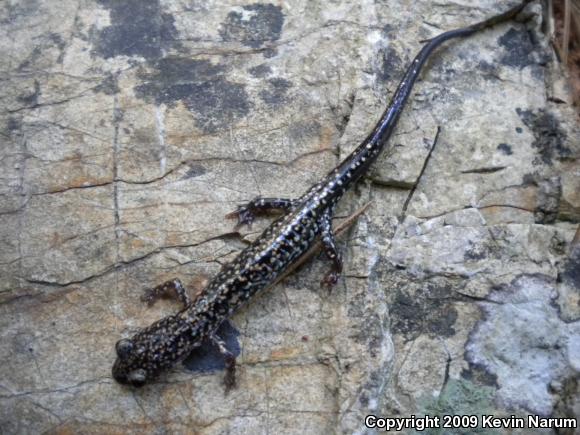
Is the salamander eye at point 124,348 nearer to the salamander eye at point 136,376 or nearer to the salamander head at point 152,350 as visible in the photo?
the salamander head at point 152,350

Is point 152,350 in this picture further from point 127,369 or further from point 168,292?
point 168,292

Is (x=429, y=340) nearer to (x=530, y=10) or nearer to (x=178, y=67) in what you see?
(x=178, y=67)

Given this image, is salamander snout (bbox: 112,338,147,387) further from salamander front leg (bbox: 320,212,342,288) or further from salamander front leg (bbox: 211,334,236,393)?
salamander front leg (bbox: 320,212,342,288)

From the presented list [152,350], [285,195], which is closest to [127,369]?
[152,350]

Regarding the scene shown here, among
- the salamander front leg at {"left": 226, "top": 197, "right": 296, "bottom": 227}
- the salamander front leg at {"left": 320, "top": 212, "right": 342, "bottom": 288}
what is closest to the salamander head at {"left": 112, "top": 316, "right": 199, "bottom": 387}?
the salamander front leg at {"left": 226, "top": 197, "right": 296, "bottom": 227}

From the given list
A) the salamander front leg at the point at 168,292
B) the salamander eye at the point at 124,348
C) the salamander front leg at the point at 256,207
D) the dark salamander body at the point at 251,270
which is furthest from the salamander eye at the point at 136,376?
the salamander front leg at the point at 256,207

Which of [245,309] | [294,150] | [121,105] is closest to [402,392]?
[245,309]
